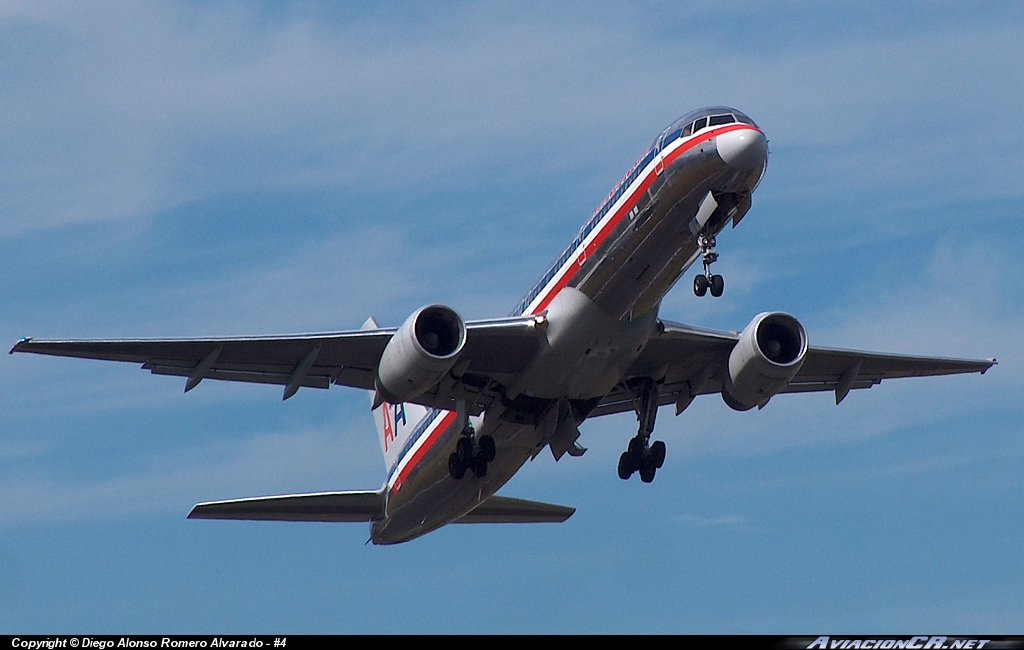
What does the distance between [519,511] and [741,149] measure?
17.5 meters

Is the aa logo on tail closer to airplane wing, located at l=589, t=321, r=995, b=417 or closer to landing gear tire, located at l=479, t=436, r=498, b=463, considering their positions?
landing gear tire, located at l=479, t=436, r=498, b=463

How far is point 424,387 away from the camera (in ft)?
136

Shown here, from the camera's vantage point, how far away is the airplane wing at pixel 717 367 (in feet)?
148

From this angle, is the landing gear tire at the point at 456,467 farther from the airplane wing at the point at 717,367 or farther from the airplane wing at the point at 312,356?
the airplane wing at the point at 717,367

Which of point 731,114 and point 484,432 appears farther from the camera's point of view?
point 484,432

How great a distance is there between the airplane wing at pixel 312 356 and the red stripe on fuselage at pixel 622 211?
3.03ft

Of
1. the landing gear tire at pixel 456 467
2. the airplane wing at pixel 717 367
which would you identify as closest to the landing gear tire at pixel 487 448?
the landing gear tire at pixel 456 467

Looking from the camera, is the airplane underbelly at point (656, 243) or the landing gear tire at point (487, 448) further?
the landing gear tire at point (487, 448)

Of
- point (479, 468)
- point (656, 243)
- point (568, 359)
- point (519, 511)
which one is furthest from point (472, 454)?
point (656, 243)

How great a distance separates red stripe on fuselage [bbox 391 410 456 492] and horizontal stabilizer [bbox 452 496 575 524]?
4.37 meters

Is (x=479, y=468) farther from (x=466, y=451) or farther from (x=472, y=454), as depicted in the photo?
(x=466, y=451)
